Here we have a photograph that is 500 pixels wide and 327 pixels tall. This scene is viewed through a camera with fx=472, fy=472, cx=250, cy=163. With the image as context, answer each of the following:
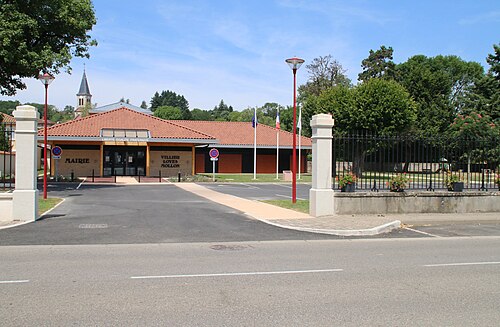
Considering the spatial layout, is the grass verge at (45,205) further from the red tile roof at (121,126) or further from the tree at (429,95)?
the tree at (429,95)

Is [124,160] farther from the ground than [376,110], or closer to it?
closer to it

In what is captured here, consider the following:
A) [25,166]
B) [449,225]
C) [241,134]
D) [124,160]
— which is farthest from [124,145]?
[449,225]

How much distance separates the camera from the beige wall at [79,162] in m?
41.1

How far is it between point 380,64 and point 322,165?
51985mm

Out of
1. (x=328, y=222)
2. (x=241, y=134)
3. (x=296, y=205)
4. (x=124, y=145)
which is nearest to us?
(x=328, y=222)

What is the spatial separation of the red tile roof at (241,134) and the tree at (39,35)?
2737cm

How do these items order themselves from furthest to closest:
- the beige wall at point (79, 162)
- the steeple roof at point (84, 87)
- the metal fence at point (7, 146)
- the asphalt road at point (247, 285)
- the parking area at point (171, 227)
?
1. the steeple roof at point (84, 87)
2. the beige wall at point (79, 162)
3. the metal fence at point (7, 146)
4. the parking area at point (171, 227)
5. the asphalt road at point (247, 285)

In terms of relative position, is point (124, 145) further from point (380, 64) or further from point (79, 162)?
point (380, 64)

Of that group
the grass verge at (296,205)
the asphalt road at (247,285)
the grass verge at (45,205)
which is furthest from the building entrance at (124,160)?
the asphalt road at (247,285)

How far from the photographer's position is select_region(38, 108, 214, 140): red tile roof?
40.3 meters

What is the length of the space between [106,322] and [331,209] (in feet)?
36.6

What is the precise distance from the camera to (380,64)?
63250mm

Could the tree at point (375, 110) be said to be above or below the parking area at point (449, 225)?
above

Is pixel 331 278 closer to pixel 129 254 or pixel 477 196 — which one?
pixel 129 254
